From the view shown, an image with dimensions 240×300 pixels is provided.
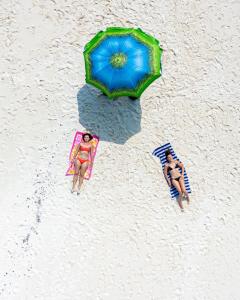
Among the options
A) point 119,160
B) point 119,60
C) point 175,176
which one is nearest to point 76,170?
point 119,160

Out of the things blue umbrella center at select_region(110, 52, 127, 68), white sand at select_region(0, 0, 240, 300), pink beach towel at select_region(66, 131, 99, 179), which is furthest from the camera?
pink beach towel at select_region(66, 131, 99, 179)

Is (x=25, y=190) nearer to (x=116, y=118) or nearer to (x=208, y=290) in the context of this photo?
(x=116, y=118)

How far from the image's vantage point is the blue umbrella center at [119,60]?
29.0ft

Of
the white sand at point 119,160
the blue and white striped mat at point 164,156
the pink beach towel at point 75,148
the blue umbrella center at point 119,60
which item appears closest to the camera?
the blue umbrella center at point 119,60

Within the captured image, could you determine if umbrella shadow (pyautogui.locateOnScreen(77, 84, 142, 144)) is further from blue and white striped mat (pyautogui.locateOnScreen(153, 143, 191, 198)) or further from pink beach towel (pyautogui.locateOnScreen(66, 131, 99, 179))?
blue and white striped mat (pyautogui.locateOnScreen(153, 143, 191, 198))

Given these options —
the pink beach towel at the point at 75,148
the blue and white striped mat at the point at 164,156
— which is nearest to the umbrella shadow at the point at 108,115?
the pink beach towel at the point at 75,148

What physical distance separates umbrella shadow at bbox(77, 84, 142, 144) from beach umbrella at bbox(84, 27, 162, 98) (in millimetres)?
1041

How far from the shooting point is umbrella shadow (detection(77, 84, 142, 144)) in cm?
1013

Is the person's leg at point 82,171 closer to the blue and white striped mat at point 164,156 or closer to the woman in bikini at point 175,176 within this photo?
the blue and white striped mat at point 164,156

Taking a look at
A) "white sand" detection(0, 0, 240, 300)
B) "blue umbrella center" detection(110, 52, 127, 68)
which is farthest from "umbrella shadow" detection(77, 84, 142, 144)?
"blue umbrella center" detection(110, 52, 127, 68)

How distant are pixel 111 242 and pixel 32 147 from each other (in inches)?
121

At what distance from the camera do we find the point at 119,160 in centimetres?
1012

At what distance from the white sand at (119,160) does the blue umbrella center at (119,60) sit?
A: 4.98 feet

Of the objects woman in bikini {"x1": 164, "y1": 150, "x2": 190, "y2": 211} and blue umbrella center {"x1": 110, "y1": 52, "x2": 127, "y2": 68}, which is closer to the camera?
blue umbrella center {"x1": 110, "y1": 52, "x2": 127, "y2": 68}
